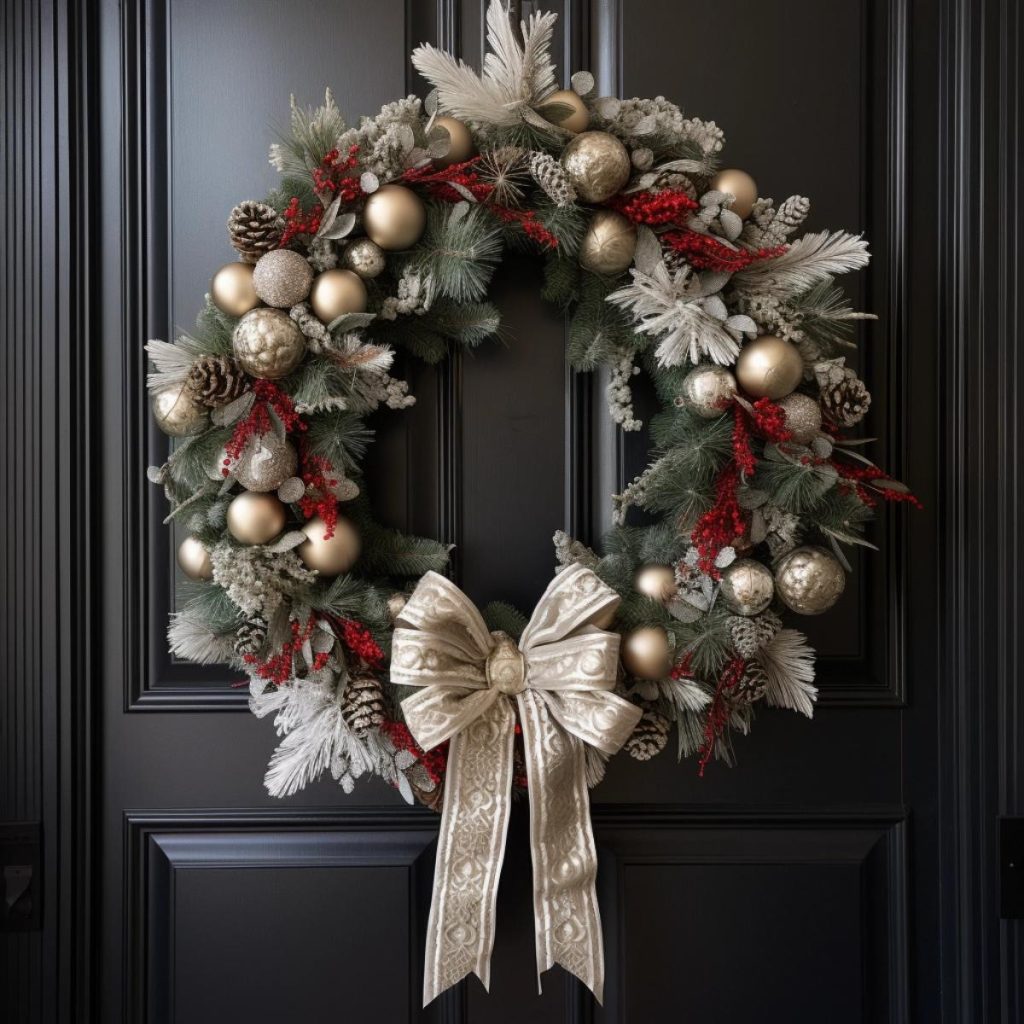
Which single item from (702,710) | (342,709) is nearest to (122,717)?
(342,709)

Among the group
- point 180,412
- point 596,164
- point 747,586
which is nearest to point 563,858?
point 747,586

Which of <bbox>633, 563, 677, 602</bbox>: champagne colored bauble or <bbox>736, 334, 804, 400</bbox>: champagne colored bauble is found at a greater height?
<bbox>736, 334, 804, 400</bbox>: champagne colored bauble

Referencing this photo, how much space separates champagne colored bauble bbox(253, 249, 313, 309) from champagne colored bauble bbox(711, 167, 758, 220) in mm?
478

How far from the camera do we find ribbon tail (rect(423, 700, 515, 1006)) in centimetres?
92

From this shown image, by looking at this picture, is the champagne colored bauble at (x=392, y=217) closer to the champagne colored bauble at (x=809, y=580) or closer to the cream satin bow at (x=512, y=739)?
the cream satin bow at (x=512, y=739)

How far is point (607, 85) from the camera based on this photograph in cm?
104

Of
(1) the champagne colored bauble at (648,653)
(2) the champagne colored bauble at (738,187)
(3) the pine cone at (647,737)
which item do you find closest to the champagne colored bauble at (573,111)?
(2) the champagne colored bauble at (738,187)

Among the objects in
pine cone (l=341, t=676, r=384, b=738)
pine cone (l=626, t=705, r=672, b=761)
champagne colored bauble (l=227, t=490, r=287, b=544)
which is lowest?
pine cone (l=626, t=705, r=672, b=761)

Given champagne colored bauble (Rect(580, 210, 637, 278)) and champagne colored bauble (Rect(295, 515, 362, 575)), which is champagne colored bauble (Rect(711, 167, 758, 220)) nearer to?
champagne colored bauble (Rect(580, 210, 637, 278))

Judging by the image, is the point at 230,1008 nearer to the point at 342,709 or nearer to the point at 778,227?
the point at 342,709

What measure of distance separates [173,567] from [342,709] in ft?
1.14

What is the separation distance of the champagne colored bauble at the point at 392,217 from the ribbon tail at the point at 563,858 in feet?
1.71

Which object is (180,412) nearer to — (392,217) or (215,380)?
A: (215,380)

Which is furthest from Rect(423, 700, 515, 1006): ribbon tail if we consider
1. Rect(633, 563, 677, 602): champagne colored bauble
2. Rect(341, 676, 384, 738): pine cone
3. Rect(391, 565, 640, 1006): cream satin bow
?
Rect(633, 563, 677, 602): champagne colored bauble
